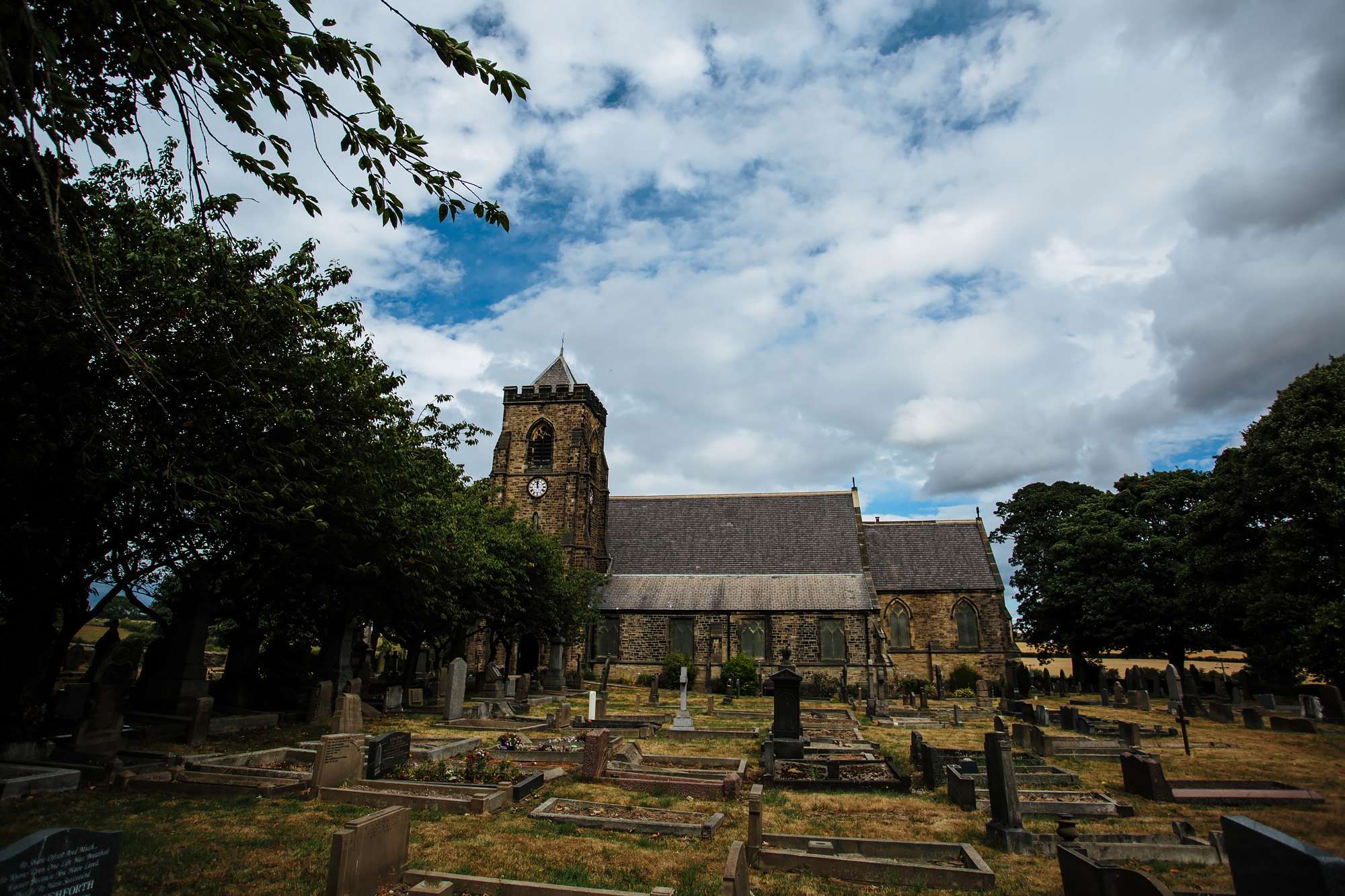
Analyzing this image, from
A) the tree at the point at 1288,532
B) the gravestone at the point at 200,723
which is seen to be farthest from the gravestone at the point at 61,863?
the tree at the point at 1288,532

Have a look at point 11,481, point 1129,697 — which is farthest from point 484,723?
point 1129,697

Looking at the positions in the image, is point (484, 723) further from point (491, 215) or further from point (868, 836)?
point (491, 215)

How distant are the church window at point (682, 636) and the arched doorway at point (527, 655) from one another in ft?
21.3

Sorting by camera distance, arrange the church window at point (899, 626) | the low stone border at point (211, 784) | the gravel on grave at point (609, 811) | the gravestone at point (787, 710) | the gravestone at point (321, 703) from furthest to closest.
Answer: the church window at point (899, 626) → the gravestone at point (321, 703) → the gravestone at point (787, 710) → the low stone border at point (211, 784) → the gravel on grave at point (609, 811)

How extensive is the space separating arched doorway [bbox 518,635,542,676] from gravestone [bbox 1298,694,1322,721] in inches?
1125

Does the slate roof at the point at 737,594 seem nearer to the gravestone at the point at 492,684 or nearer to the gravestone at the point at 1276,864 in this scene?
the gravestone at the point at 492,684

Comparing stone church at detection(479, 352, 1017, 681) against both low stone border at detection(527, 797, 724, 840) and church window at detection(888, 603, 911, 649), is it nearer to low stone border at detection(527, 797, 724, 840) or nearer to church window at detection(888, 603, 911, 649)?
church window at detection(888, 603, 911, 649)

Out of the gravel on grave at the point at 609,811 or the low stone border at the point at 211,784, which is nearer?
the gravel on grave at the point at 609,811

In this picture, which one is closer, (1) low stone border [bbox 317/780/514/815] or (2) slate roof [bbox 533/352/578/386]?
(1) low stone border [bbox 317/780/514/815]

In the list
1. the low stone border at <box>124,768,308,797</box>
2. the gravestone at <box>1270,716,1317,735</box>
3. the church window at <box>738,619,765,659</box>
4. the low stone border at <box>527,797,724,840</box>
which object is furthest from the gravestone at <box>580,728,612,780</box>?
the church window at <box>738,619,765,659</box>

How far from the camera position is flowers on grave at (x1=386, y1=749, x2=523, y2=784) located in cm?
1038

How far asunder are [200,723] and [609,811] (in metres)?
9.22

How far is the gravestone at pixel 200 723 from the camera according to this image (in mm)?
13141

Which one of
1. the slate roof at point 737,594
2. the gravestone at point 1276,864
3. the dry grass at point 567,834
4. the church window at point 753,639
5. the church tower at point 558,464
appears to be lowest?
the dry grass at point 567,834
